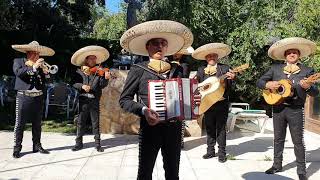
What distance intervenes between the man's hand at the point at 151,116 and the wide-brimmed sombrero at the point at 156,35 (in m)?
0.79

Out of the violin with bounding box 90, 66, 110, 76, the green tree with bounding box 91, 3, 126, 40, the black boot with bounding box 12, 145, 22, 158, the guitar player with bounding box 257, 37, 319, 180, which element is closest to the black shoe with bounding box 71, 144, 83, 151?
the black boot with bounding box 12, 145, 22, 158

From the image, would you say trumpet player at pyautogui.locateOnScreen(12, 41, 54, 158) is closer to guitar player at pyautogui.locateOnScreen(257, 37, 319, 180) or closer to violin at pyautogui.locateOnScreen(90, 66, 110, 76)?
violin at pyautogui.locateOnScreen(90, 66, 110, 76)

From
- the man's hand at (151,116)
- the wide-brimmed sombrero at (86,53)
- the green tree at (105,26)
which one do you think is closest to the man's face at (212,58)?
the wide-brimmed sombrero at (86,53)

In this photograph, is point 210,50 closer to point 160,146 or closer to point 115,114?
point 115,114

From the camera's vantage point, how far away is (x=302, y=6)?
38.4 ft

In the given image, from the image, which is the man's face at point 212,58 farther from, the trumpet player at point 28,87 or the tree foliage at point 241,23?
the tree foliage at point 241,23

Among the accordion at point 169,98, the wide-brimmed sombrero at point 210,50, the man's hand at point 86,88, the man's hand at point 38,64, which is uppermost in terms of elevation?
the wide-brimmed sombrero at point 210,50

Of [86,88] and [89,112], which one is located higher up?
[86,88]

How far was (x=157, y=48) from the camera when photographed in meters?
4.23

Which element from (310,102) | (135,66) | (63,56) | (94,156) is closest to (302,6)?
(310,102)

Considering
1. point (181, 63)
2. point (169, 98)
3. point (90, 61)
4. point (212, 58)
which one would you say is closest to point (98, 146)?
point (90, 61)

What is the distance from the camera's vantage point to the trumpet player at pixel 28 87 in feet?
23.5

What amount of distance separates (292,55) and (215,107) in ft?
5.26

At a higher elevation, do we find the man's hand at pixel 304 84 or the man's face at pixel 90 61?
the man's face at pixel 90 61
